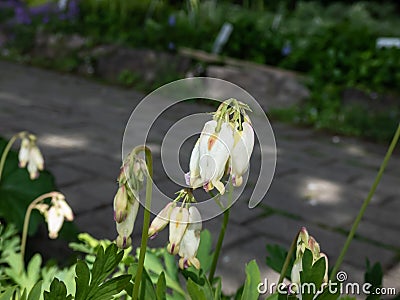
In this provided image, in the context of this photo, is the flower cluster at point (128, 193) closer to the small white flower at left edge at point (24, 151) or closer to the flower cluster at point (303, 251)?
the flower cluster at point (303, 251)

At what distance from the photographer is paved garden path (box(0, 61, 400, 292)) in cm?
255

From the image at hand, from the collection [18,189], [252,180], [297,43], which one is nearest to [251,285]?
[18,189]

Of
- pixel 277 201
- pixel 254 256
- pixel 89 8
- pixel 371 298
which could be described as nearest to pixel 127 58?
pixel 89 8

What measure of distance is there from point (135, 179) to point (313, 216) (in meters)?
2.20

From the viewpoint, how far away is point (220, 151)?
80 centimetres

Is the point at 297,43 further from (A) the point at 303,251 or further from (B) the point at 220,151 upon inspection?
(B) the point at 220,151

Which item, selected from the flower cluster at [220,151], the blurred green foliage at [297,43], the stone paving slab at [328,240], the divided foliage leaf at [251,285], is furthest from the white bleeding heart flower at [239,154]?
the blurred green foliage at [297,43]

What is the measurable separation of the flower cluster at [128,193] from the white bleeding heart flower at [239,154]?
4.9 inches

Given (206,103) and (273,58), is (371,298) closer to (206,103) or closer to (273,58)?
(206,103)

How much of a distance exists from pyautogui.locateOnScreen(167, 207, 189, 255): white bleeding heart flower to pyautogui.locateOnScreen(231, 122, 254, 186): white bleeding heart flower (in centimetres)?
9

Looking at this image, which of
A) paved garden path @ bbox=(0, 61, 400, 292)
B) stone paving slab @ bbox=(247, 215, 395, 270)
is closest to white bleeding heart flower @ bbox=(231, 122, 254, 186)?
paved garden path @ bbox=(0, 61, 400, 292)

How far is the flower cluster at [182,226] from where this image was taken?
0.87 meters

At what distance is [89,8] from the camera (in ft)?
25.0

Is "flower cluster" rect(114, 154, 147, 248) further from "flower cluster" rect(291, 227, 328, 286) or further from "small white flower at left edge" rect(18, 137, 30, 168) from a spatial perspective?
"small white flower at left edge" rect(18, 137, 30, 168)
